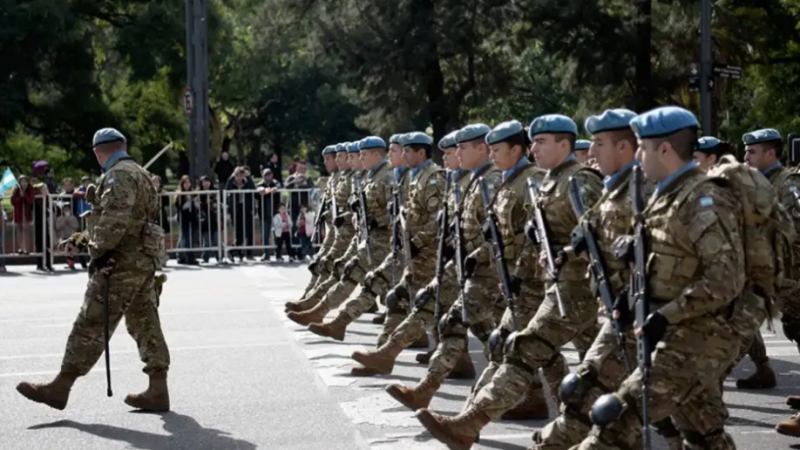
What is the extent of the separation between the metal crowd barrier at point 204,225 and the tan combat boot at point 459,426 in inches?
654

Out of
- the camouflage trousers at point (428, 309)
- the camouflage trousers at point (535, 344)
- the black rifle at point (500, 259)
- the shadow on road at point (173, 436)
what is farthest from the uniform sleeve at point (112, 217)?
the camouflage trousers at point (535, 344)

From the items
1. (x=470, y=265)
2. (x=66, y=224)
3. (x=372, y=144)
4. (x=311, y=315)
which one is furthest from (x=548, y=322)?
(x=66, y=224)

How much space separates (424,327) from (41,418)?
9.01 ft

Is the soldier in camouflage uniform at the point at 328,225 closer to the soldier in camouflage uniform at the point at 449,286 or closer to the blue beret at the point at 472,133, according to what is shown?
the soldier in camouflage uniform at the point at 449,286

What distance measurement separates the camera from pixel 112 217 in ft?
30.1

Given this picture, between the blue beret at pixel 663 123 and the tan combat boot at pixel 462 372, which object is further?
the tan combat boot at pixel 462 372

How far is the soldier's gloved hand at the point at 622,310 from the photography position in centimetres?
594

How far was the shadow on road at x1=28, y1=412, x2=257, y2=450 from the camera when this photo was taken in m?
8.40

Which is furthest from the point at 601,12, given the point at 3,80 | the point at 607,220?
the point at 607,220

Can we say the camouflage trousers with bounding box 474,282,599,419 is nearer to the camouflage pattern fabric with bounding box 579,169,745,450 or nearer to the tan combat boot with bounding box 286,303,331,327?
the camouflage pattern fabric with bounding box 579,169,745,450

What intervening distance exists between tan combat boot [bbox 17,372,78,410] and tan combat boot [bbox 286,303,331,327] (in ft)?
15.3

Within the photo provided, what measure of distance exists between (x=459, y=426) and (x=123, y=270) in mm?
3100

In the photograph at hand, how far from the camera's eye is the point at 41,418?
9.44 meters

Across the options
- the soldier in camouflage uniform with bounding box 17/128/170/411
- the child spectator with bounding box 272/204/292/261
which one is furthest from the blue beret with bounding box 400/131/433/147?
the child spectator with bounding box 272/204/292/261
